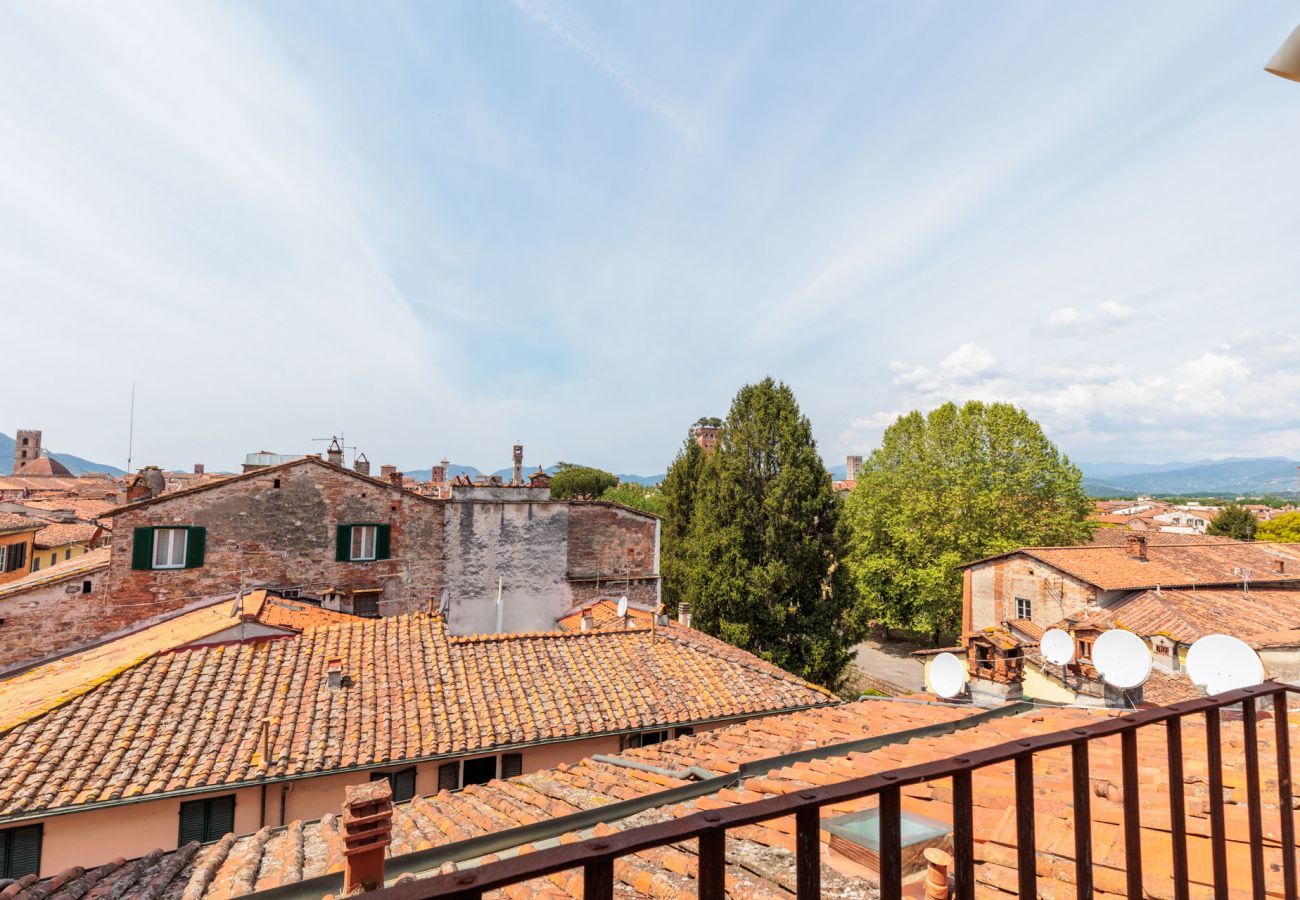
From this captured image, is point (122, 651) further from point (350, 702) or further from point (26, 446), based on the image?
point (26, 446)

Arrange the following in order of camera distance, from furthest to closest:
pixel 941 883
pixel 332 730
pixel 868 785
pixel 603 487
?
pixel 603 487, pixel 332 730, pixel 941 883, pixel 868 785

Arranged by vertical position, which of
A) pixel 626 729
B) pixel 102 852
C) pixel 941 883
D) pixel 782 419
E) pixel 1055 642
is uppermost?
pixel 782 419

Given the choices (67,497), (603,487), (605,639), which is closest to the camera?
(605,639)

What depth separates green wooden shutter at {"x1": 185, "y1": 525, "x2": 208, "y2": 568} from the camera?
17.3 meters

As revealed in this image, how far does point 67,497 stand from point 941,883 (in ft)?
220

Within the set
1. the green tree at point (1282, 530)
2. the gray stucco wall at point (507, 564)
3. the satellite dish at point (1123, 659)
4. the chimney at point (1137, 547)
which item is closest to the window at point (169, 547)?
the gray stucco wall at point (507, 564)

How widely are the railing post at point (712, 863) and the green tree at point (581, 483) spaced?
5703 centimetres

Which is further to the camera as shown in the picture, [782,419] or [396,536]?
[782,419]

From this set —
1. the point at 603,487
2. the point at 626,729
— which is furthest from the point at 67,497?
the point at 626,729

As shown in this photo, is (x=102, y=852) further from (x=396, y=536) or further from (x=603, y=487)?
(x=603, y=487)

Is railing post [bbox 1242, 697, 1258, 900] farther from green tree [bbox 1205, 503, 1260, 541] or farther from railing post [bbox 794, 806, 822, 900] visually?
green tree [bbox 1205, 503, 1260, 541]

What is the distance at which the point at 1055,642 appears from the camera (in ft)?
35.8

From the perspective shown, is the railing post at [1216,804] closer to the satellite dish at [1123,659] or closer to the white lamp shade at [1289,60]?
the white lamp shade at [1289,60]

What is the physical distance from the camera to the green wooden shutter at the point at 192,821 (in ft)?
29.4
